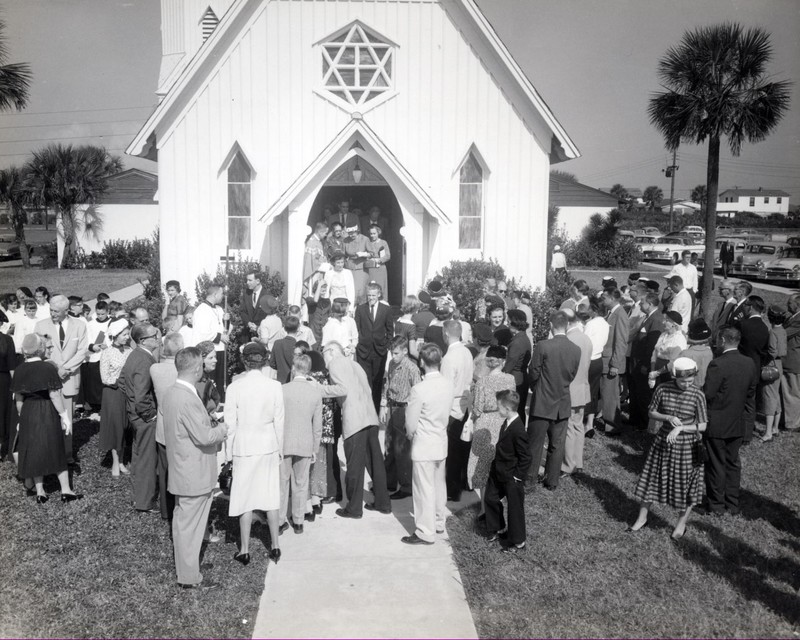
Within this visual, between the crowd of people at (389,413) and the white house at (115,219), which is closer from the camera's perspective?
the crowd of people at (389,413)

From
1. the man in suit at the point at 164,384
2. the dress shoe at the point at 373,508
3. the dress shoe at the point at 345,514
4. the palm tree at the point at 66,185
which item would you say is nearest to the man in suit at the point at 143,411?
the man in suit at the point at 164,384

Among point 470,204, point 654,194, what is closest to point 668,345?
point 470,204

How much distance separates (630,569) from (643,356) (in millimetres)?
4721

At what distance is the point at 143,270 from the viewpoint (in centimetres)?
3953

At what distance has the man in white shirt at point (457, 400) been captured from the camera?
8.62m

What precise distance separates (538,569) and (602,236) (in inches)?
1602

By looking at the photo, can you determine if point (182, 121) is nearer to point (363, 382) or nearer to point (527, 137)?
point (527, 137)

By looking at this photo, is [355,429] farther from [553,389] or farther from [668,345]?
[668,345]

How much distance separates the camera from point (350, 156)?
1602 cm

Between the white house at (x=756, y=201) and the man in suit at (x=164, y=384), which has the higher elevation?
the white house at (x=756, y=201)

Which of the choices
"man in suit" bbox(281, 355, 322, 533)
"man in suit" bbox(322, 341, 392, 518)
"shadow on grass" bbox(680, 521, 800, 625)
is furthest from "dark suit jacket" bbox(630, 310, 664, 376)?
"man in suit" bbox(281, 355, 322, 533)

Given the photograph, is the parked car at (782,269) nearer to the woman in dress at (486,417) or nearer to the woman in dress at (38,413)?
the woman in dress at (486,417)

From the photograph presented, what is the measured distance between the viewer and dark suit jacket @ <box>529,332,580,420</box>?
887 centimetres

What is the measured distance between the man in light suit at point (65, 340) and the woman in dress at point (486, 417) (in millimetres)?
5596
